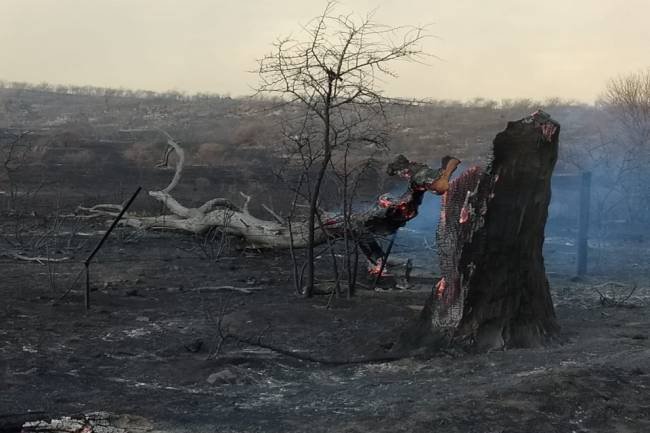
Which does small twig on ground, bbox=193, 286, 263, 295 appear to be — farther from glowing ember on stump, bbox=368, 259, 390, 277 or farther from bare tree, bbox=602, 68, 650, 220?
bare tree, bbox=602, 68, 650, 220

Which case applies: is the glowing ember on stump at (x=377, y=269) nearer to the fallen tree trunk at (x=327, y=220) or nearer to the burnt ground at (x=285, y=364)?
the fallen tree trunk at (x=327, y=220)

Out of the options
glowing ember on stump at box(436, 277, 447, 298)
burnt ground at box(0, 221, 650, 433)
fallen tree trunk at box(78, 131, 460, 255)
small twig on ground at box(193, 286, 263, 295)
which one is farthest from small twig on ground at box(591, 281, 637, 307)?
small twig on ground at box(193, 286, 263, 295)

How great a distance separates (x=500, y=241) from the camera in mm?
6070

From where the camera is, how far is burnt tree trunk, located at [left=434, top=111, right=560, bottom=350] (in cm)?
600

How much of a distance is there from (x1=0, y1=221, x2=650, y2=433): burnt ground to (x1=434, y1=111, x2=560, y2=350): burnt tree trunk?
0.30m

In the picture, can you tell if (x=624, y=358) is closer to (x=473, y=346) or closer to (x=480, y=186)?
(x=473, y=346)

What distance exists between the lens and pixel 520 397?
14.5 feet

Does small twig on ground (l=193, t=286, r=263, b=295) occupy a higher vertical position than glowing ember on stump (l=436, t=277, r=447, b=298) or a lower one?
lower

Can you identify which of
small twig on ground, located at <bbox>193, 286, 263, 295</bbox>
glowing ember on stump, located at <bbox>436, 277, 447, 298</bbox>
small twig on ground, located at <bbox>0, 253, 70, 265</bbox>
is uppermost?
glowing ember on stump, located at <bbox>436, 277, 447, 298</bbox>

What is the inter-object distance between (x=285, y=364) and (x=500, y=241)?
6.55ft

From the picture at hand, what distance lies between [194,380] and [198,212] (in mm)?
7127

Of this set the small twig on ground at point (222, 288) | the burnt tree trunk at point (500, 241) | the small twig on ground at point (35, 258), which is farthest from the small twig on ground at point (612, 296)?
the small twig on ground at point (35, 258)

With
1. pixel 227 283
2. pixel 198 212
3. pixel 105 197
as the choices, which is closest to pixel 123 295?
pixel 227 283

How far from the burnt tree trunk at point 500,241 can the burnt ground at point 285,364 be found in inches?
11.7
